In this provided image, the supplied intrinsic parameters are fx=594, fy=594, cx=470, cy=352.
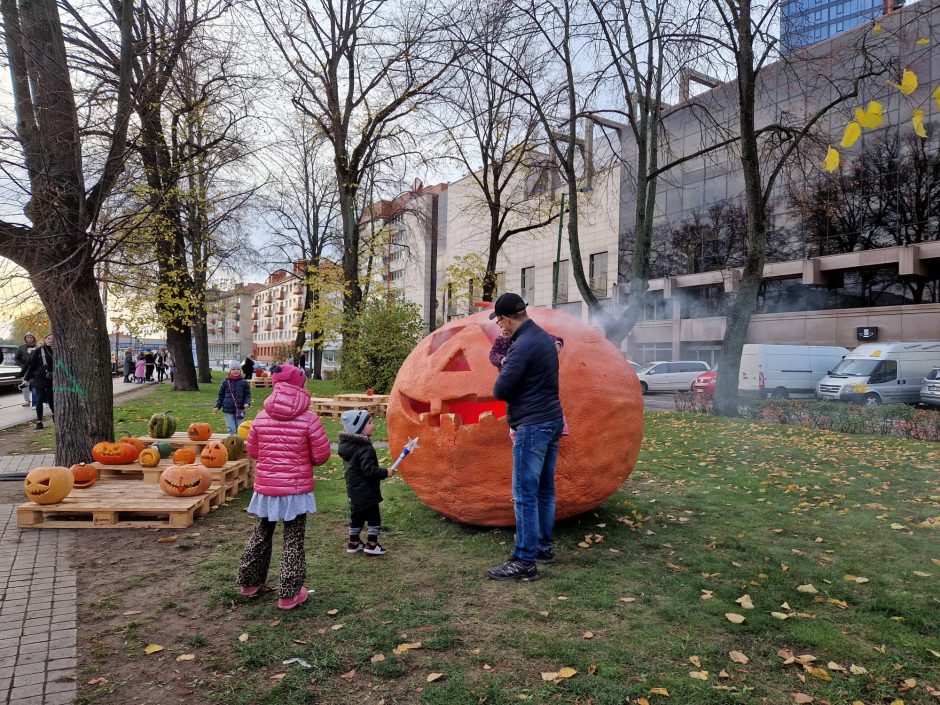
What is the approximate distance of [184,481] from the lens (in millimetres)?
6324

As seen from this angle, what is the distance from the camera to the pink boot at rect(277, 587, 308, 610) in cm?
401

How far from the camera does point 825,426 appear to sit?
12.7m

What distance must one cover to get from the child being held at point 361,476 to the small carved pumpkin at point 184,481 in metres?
2.22

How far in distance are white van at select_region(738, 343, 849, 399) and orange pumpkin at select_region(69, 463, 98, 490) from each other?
75.5 feet

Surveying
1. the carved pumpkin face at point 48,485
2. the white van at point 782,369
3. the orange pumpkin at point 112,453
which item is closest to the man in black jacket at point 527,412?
the carved pumpkin face at point 48,485

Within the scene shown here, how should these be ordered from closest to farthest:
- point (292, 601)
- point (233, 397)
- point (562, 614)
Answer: point (562, 614) → point (292, 601) → point (233, 397)

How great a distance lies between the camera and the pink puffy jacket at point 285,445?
4141mm

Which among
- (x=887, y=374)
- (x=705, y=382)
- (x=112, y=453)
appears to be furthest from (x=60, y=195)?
(x=705, y=382)

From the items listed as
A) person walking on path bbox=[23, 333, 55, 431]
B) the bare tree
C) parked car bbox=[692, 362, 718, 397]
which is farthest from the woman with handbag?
parked car bbox=[692, 362, 718, 397]

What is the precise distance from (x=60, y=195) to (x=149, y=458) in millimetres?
3188

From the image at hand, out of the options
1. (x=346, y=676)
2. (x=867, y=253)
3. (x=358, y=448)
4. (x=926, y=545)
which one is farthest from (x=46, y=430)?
(x=867, y=253)

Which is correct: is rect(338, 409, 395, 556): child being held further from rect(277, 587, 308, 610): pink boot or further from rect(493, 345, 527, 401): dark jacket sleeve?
rect(493, 345, 527, 401): dark jacket sleeve

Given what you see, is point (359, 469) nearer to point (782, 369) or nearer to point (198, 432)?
point (198, 432)

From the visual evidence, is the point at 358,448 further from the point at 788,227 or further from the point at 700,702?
Result: the point at 788,227
